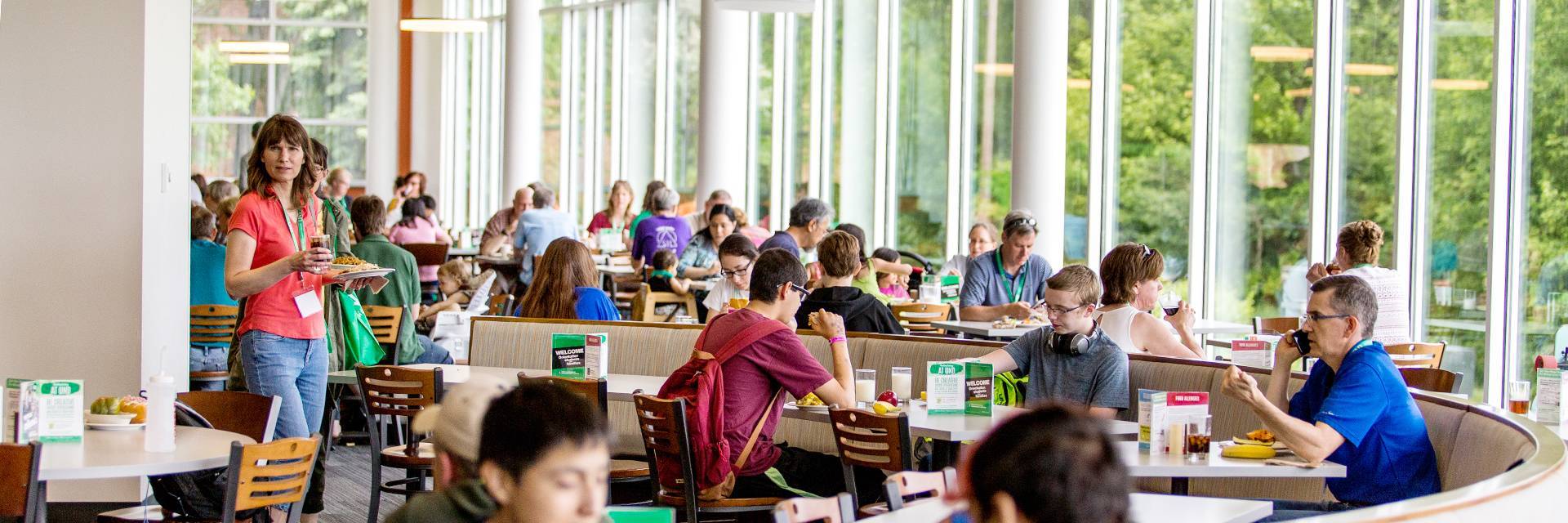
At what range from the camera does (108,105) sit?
5422mm

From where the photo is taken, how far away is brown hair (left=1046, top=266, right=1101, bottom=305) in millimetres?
4723

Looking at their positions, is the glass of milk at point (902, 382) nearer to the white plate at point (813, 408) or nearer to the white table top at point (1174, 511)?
the white plate at point (813, 408)

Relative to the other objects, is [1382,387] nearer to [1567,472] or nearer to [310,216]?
[1567,472]

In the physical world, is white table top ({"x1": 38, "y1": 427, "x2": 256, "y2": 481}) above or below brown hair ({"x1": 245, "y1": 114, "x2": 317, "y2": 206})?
below

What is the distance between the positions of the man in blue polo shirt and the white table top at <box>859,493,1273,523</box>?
1.74 ft

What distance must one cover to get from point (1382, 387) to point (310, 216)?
9.77 ft

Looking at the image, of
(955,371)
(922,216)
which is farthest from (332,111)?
(955,371)

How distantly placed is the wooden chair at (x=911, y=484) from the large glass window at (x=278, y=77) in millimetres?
18368

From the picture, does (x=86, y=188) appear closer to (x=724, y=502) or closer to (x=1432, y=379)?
(x=724, y=502)

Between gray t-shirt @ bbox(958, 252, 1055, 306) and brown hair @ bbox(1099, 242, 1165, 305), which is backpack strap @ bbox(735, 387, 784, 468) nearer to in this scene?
brown hair @ bbox(1099, 242, 1165, 305)

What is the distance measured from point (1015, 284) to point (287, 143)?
415 centimetres

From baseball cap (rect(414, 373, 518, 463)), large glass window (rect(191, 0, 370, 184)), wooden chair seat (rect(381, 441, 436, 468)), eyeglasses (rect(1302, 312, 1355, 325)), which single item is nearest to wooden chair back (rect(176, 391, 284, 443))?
wooden chair seat (rect(381, 441, 436, 468))

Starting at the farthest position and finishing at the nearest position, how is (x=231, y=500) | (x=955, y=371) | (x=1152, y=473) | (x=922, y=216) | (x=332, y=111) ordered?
(x=332, y=111) < (x=922, y=216) < (x=955, y=371) < (x=1152, y=473) < (x=231, y=500)

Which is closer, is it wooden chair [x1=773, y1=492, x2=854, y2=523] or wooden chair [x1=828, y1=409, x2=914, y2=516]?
wooden chair [x1=773, y1=492, x2=854, y2=523]
